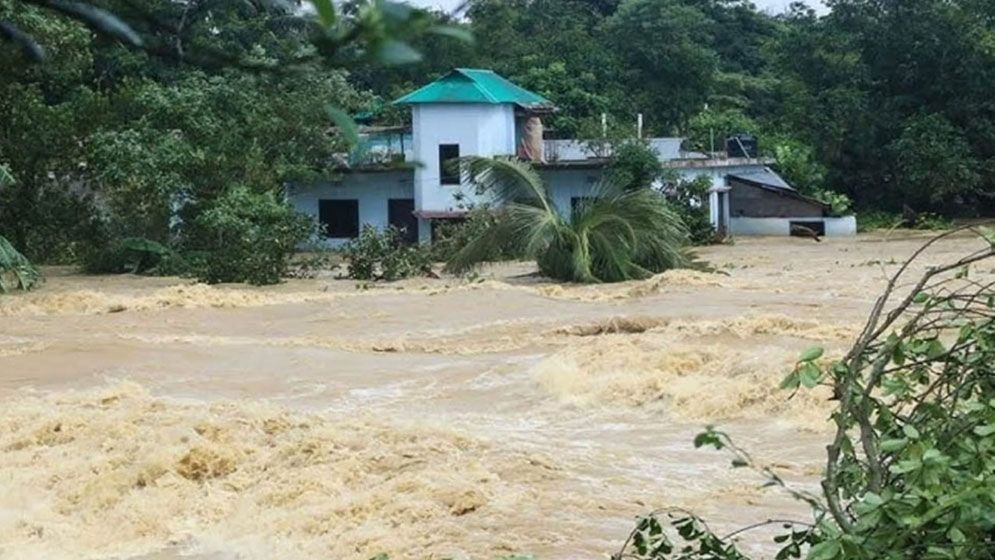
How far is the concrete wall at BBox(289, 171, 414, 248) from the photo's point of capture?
1374 inches

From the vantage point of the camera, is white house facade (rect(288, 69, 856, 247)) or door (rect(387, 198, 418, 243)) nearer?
white house facade (rect(288, 69, 856, 247))

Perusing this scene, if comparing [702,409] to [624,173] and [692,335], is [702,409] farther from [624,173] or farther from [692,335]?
[624,173]

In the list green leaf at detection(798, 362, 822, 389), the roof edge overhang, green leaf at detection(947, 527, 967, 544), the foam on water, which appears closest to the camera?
green leaf at detection(947, 527, 967, 544)

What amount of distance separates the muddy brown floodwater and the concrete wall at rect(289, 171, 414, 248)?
12415mm

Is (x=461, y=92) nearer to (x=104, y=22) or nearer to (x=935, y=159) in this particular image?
(x=935, y=159)

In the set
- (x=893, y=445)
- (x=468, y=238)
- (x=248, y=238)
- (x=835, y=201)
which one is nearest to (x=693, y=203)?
(x=835, y=201)

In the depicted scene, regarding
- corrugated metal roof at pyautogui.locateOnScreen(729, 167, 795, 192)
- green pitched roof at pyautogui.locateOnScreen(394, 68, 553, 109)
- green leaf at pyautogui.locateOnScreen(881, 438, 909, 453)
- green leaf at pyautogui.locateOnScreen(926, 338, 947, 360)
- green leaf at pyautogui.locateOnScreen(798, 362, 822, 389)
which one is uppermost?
green pitched roof at pyautogui.locateOnScreen(394, 68, 553, 109)

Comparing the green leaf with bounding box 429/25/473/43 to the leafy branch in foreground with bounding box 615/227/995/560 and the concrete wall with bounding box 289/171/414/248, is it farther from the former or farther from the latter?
the concrete wall with bounding box 289/171/414/248

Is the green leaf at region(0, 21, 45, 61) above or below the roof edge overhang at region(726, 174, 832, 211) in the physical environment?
above

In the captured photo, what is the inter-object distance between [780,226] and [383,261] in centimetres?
1499

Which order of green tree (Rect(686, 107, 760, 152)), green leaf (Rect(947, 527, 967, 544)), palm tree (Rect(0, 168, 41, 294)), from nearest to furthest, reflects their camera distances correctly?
green leaf (Rect(947, 527, 967, 544)) < palm tree (Rect(0, 168, 41, 294)) < green tree (Rect(686, 107, 760, 152))

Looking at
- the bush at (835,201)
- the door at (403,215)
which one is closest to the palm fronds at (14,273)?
the door at (403,215)

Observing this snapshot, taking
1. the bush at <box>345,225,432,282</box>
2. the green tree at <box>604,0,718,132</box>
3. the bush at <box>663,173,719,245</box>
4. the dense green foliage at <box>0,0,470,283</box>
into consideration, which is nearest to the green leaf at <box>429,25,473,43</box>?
the dense green foliage at <box>0,0,470,283</box>

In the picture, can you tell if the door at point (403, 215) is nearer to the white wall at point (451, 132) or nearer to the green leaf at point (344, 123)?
the white wall at point (451, 132)
